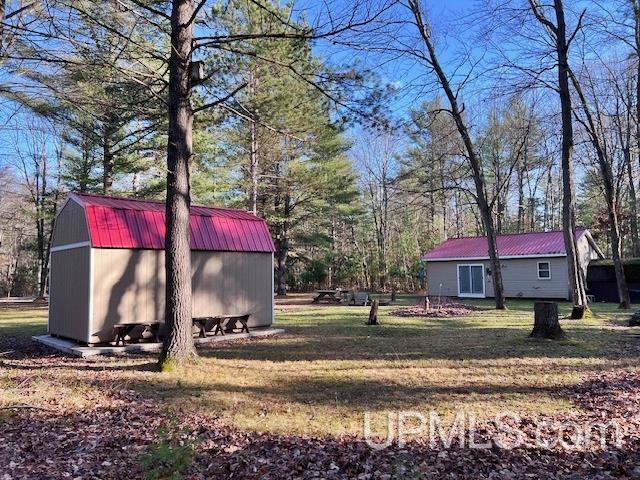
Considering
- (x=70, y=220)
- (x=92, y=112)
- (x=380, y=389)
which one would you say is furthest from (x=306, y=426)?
(x=70, y=220)

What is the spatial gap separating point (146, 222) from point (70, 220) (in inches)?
66.5

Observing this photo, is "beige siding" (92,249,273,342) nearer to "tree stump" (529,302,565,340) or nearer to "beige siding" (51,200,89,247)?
"beige siding" (51,200,89,247)

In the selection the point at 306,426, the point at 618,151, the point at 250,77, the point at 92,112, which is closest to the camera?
the point at 306,426

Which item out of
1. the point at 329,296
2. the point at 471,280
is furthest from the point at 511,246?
the point at 329,296

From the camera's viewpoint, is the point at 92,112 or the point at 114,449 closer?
the point at 114,449

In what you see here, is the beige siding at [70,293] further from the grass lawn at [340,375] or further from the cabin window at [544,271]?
the cabin window at [544,271]

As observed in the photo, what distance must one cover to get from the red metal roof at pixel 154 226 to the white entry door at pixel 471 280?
16.1m

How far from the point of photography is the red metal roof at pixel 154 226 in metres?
9.70

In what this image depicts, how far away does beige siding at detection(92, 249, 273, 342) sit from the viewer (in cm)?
950

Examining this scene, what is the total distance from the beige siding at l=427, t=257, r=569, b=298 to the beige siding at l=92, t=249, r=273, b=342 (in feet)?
53.6

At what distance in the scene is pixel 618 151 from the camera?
2223 centimetres

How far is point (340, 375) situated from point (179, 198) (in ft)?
12.0

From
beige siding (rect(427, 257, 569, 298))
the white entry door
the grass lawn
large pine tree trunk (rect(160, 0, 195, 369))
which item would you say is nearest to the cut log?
the grass lawn

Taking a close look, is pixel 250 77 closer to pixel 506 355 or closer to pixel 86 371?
pixel 86 371
